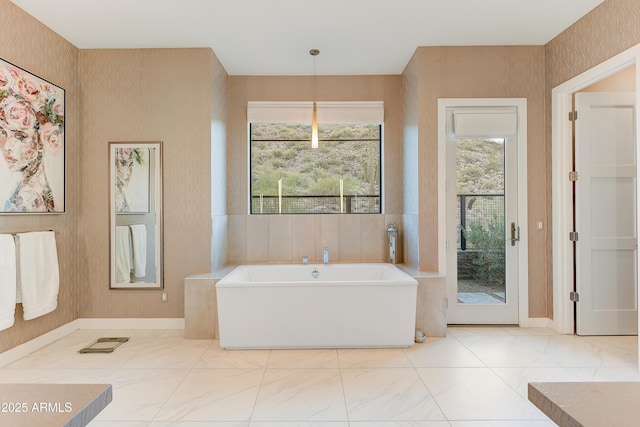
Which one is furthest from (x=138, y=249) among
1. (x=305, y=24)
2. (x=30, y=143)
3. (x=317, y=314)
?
(x=305, y=24)

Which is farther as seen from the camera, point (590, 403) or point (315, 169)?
point (315, 169)

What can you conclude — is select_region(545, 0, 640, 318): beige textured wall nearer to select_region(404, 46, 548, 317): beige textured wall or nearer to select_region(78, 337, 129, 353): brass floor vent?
select_region(404, 46, 548, 317): beige textured wall

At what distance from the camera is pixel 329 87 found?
444 centimetres

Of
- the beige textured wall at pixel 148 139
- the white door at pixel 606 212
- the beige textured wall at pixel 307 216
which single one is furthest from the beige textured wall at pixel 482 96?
the beige textured wall at pixel 148 139

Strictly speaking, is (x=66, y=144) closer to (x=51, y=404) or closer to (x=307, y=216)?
(x=307, y=216)

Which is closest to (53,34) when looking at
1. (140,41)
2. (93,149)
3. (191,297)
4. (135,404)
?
(140,41)

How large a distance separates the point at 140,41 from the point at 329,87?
199 cm

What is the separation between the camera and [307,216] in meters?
4.40

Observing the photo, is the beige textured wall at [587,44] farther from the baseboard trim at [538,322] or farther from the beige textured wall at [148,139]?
the beige textured wall at [148,139]

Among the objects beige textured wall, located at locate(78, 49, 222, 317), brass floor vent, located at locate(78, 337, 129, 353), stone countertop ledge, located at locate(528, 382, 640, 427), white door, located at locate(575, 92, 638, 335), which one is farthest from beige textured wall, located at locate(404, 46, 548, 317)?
stone countertop ledge, located at locate(528, 382, 640, 427)

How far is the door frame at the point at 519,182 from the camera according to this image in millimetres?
3736

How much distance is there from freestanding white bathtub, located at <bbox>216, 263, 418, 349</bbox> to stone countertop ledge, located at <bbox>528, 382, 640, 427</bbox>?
2.28 metres

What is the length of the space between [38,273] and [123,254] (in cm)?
76

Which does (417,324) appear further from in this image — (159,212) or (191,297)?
(159,212)
